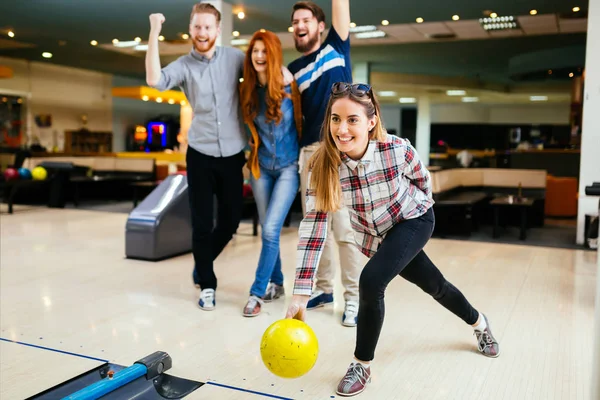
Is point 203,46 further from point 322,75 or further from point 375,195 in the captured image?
point 375,195

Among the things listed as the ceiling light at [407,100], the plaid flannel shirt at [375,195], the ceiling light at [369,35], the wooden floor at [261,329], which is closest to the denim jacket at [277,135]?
the wooden floor at [261,329]

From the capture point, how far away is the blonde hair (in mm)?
2139

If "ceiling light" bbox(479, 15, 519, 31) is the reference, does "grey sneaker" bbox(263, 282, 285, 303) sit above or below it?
below

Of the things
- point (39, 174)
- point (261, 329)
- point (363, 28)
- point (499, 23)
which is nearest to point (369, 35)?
point (363, 28)

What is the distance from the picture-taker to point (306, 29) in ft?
10.2

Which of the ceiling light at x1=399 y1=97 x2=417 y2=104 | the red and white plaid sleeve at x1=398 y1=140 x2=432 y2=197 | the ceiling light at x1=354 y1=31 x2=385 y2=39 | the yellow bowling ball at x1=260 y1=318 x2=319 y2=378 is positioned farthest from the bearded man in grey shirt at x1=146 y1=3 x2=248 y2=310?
the ceiling light at x1=399 y1=97 x2=417 y2=104

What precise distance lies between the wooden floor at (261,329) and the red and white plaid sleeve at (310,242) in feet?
1.61

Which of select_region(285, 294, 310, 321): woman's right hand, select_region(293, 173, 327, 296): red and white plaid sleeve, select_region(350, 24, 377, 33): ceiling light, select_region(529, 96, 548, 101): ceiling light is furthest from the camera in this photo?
select_region(529, 96, 548, 101): ceiling light

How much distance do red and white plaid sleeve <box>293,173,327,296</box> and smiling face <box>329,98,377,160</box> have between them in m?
Answer: 0.23

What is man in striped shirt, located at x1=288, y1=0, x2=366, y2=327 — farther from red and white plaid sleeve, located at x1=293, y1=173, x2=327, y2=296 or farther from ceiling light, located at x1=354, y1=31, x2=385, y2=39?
ceiling light, located at x1=354, y1=31, x2=385, y2=39

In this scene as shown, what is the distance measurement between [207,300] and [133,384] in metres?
1.28

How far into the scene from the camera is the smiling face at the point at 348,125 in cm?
211

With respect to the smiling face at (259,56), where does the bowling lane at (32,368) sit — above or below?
below

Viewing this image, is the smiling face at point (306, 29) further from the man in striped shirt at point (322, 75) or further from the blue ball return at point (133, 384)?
the blue ball return at point (133, 384)
